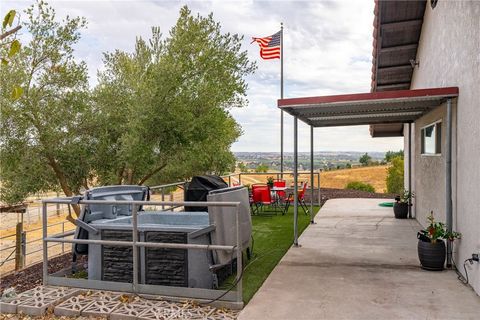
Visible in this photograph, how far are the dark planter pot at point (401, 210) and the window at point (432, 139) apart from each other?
173 centimetres

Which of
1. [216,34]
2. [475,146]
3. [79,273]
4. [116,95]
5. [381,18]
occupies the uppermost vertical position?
[216,34]

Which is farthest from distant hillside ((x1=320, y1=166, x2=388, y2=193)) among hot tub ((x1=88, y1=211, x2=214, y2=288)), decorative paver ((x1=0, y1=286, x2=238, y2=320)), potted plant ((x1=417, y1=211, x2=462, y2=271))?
decorative paver ((x1=0, y1=286, x2=238, y2=320))

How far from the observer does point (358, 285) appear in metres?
4.54

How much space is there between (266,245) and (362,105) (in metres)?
2.74

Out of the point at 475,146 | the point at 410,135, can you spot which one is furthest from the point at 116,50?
the point at 475,146

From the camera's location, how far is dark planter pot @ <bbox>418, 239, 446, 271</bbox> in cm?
496

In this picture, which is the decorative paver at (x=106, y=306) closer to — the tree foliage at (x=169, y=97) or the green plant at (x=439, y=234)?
the green plant at (x=439, y=234)

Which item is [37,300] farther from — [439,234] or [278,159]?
[278,159]

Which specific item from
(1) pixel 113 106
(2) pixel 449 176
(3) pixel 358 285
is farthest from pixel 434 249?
(1) pixel 113 106

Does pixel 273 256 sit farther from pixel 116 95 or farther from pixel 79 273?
pixel 116 95

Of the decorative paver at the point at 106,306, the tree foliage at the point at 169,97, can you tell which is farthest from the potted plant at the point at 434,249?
the tree foliage at the point at 169,97

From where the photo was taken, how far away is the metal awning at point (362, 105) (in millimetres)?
5145

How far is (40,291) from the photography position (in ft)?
14.8

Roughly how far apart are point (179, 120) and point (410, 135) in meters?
5.72
